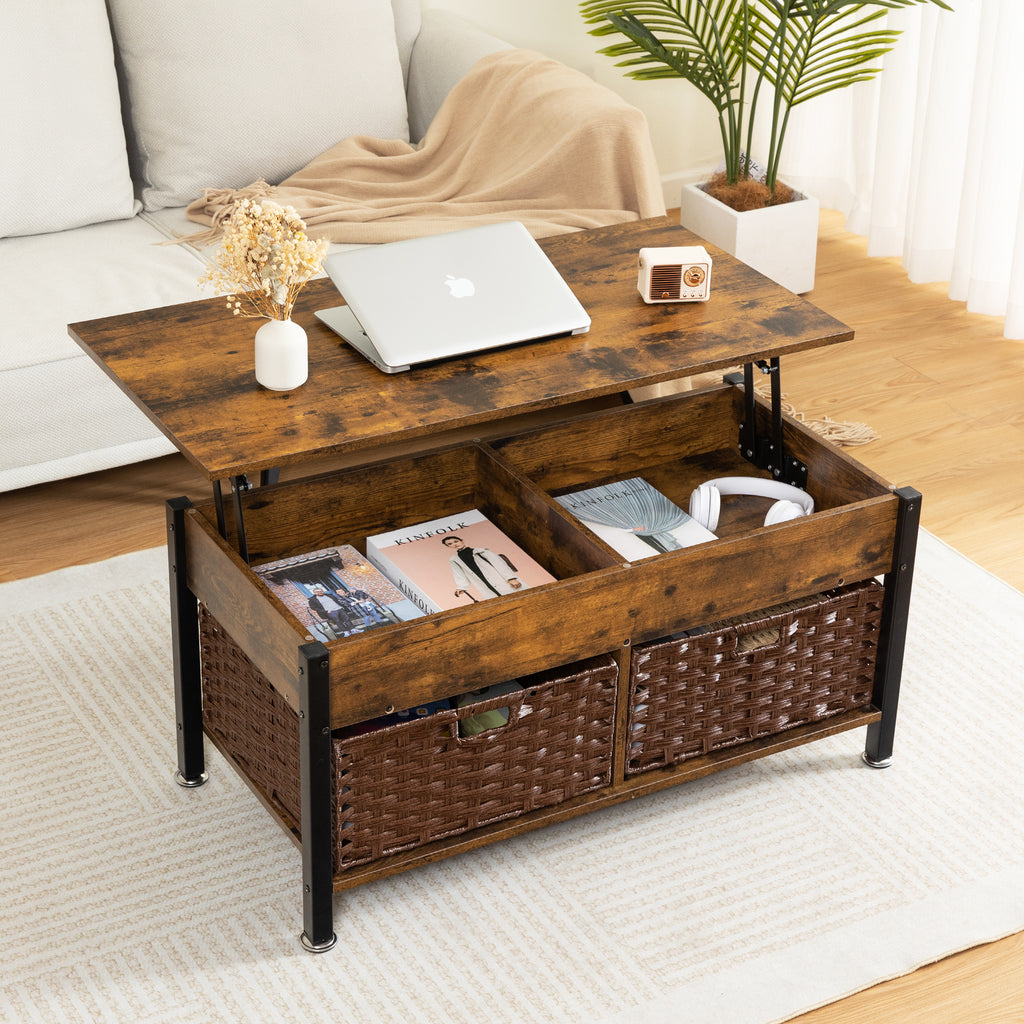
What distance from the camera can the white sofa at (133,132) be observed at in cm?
234

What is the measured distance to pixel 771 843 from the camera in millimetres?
1754

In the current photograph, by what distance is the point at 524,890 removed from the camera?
1.67 m

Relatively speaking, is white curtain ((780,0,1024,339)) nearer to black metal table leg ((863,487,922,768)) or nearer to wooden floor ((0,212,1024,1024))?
wooden floor ((0,212,1024,1024))

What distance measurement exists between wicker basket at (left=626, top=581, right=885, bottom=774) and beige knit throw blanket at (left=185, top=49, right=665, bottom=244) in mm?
1165

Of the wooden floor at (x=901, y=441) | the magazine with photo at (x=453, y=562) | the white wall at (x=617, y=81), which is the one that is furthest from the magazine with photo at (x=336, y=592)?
the white wall at (x=617, y=81)

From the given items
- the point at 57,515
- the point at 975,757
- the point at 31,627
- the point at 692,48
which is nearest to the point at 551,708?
the point at 975,757

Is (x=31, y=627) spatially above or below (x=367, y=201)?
below

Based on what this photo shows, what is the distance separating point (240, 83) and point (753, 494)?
147cm

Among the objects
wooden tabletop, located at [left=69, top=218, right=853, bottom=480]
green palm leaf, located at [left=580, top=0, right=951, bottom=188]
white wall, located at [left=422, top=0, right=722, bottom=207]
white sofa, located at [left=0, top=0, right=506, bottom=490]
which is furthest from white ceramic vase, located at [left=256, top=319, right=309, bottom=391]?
white wall, located at [left=422, top=0, right=722, bottom=207]

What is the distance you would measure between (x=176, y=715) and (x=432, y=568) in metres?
0.39

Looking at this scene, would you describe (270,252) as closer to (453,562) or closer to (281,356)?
(281,356)

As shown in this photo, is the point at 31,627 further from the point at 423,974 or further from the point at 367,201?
the point at 367,201

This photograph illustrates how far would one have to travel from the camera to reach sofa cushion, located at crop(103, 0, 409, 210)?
8.94 feet

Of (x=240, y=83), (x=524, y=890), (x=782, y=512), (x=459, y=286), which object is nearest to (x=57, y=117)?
(x=240, y=83)
